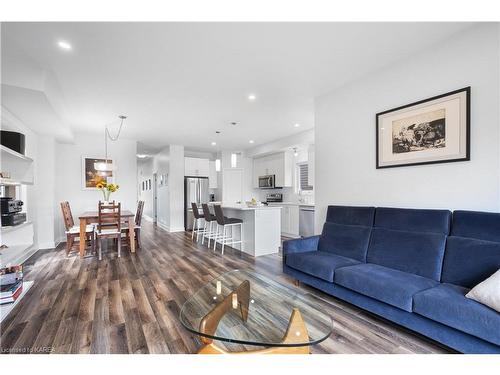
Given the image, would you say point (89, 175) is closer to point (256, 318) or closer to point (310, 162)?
point (310, 162)

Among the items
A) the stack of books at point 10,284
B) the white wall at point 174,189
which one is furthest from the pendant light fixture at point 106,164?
the stack of books at point 10,284

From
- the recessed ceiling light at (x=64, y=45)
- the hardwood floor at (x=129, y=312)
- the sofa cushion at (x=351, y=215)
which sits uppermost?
the recessed ceiling light at (x=64, y=45)

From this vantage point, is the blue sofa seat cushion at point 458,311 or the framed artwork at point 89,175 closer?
the blue sofa seat cushion at point 458,311

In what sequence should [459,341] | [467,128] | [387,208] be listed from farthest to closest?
1. [387,208]
2. [467,128]
3. [459,341]

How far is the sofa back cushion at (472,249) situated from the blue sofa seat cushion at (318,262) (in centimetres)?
83

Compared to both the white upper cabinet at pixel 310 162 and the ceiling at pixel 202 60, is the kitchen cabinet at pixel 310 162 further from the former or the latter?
the ceiling at pixel 202 60

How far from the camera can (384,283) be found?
1.96 metres

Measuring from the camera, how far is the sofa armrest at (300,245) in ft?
9.68

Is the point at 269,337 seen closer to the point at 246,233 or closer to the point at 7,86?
the point at 246,233

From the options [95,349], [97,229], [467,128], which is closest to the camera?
[95,349]

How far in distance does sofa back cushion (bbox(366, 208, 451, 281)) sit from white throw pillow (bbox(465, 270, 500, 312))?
19.2 inches

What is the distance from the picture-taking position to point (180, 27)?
6.75ft
